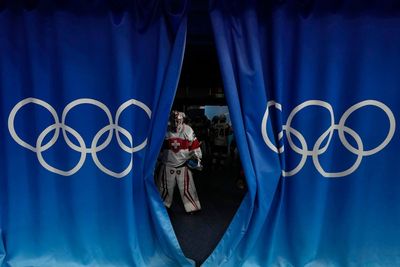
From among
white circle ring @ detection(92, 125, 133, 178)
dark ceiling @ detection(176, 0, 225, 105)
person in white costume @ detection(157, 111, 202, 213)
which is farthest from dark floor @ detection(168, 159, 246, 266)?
dark ceiling @ detection(176, 0, 225, 105)

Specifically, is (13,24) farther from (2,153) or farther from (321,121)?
(321,121)

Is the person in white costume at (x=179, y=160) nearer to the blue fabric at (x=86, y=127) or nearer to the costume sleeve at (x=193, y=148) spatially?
the costume sleeve at (x=193, y=148)

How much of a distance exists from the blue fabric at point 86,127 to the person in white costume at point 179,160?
0.71m

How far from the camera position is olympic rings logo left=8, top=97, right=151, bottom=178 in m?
1.49

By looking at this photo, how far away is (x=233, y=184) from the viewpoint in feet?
10.4

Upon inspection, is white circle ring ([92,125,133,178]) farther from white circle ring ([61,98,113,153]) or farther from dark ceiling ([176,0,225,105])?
dark ceiling ([176,0,225,105])

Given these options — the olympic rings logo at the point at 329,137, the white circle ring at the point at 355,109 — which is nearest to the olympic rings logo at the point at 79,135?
the olympic rings logo at the point at 329,137

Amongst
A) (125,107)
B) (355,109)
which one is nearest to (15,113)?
(125,107)

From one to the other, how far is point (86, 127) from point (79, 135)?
0.07 meters

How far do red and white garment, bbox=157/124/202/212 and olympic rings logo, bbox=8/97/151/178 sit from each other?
0.73m

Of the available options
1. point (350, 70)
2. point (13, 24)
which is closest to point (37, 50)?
point (13, 24)

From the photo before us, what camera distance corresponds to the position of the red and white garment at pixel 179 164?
2225mm

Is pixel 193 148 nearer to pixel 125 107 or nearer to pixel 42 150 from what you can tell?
pixel 125 107

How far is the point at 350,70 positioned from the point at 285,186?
0.90 meters
